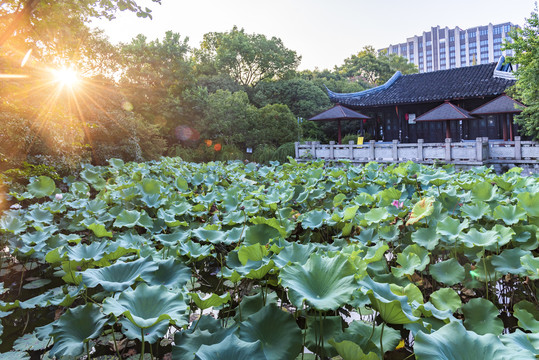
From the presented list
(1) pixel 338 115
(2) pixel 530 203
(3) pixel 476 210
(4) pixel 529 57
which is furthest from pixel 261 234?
(1) pixel 338 115

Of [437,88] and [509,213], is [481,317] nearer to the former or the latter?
[509,213]

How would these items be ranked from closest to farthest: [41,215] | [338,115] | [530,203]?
[530,203] < [41,215] < [338,115]

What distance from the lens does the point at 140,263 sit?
1.69m

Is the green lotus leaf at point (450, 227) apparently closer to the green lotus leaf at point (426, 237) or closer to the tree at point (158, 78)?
the green lotus leaf at point (426, 237)

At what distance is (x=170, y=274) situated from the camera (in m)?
1.80

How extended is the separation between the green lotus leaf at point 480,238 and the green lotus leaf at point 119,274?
1.70 m

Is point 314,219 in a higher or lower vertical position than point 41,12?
lower

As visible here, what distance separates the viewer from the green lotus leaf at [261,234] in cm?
220

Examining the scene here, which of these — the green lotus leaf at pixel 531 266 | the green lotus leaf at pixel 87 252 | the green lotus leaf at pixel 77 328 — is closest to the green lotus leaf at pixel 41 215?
the green lotus leaf at pixel 87 252

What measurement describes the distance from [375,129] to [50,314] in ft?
59.1

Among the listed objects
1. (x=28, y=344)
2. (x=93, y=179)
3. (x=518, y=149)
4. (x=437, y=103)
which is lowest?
(x=28, y=344)

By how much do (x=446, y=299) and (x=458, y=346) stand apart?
870mm

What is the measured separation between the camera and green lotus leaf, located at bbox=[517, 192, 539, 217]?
8.18 feet

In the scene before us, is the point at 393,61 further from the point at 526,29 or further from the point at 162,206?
the point at 162,206
